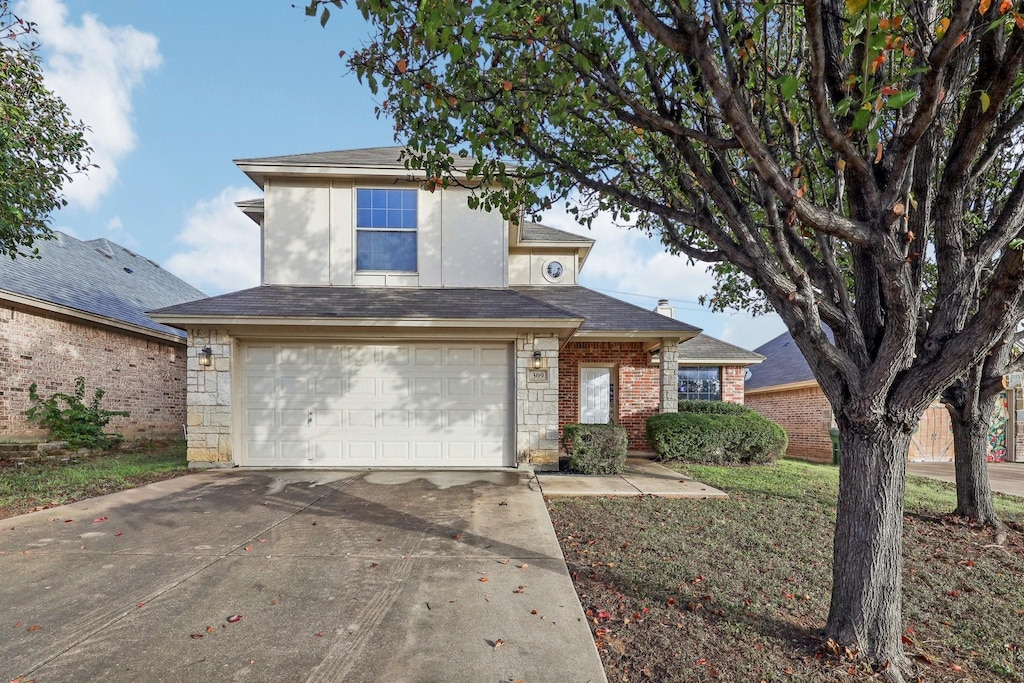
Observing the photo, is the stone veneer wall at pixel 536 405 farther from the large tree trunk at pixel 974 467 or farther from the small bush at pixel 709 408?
the small bush at pixel 709 408

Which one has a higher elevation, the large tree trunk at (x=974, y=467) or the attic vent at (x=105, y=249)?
the attic vent at (x=105, y=249)

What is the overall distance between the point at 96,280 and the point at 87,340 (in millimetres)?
3048

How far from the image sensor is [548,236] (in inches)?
485

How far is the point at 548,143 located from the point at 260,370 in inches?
255

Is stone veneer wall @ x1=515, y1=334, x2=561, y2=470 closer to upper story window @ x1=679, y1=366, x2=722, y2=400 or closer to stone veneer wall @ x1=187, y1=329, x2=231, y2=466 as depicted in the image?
stone veneer wall @ x1=187, y1=329, x2=231, y2=466

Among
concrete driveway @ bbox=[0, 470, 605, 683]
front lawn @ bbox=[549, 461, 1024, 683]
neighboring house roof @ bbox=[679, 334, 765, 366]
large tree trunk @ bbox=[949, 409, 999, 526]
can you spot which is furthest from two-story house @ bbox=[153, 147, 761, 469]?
neighboring house roof @ bbox=[679, 334, 765, 366]

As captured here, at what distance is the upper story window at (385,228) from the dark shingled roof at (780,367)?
12.1 metres

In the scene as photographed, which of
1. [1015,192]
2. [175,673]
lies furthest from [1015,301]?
[175,673]

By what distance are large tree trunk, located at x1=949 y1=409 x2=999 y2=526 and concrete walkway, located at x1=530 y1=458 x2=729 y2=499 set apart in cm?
268

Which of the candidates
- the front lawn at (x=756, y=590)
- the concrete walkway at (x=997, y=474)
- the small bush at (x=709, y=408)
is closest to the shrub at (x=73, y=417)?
the front lawn at (x=756, y=590)

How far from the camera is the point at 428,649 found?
293 cm

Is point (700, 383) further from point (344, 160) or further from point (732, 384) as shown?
point (344, 160)

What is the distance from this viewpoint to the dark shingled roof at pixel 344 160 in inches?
361

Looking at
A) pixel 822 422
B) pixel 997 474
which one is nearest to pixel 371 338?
pixel 822 422
